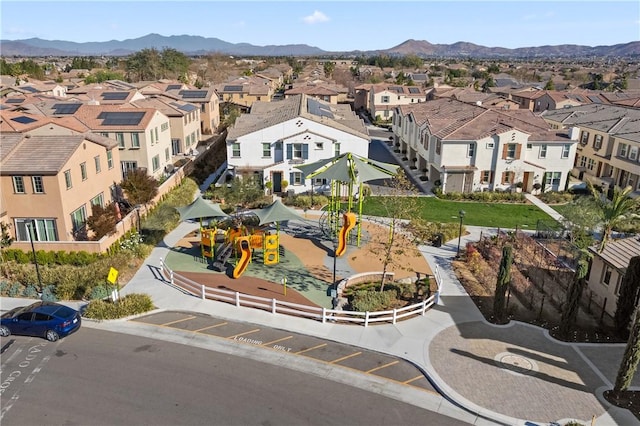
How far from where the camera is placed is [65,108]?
47.3 meters

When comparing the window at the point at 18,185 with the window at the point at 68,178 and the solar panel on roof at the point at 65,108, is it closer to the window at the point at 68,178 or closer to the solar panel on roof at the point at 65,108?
the window at the point at 68,178

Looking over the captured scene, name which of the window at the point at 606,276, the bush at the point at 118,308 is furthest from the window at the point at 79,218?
the window at the point at 606,276

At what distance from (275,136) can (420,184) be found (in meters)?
16.3

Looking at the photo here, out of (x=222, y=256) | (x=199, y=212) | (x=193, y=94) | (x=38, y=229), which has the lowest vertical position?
(x=222, y=256)

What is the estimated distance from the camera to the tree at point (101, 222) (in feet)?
92.5

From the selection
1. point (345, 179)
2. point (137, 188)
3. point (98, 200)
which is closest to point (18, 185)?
point (98, 200)

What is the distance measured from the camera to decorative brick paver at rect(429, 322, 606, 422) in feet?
55.1

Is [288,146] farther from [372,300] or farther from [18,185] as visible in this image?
[372,300]

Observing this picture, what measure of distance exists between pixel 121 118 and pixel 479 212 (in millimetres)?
33625

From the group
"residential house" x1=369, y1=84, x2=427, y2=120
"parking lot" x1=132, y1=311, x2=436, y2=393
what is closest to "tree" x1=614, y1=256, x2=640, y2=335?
"parking lot" x1=132, y1=311, x2=436, y2=393

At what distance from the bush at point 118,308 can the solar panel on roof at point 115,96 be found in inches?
1685

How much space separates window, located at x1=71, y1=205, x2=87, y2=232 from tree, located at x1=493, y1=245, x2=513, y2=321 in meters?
25.3

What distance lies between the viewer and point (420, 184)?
4853 cm

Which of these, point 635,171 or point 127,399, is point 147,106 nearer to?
point 127,399
